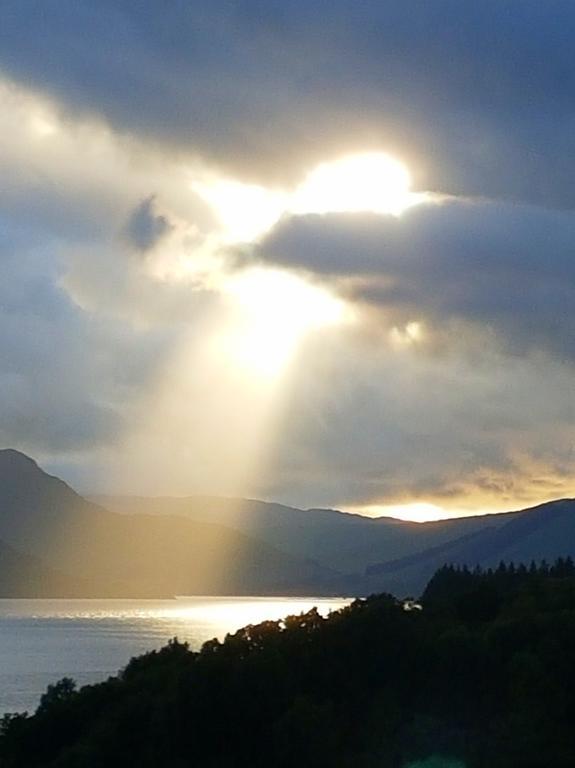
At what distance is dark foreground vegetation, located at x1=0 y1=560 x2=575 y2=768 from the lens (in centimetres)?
3822

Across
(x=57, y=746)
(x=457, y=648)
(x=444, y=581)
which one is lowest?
(x=57, y=746)

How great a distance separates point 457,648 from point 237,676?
7428mm

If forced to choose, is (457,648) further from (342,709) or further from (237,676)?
(237,676)

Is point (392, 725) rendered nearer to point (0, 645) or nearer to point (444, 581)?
point (444, 581)

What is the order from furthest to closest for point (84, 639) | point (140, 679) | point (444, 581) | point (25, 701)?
point (84, 639) < point (444, 581) < point (25, 701) < point (140, 679)

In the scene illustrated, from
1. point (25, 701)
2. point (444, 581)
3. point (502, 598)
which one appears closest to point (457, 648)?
point (502, 598)

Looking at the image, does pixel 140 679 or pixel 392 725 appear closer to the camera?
pixel 392 725

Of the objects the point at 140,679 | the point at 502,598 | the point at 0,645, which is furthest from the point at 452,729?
the point at 0,645

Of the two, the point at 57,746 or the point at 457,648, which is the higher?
the point at 457,648

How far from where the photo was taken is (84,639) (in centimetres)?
17262

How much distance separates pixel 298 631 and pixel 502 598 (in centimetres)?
2137

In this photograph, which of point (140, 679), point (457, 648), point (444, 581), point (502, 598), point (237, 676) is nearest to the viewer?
point (237, 676)

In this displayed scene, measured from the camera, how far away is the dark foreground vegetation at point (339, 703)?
38.2 m

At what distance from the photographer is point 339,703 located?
138ft
